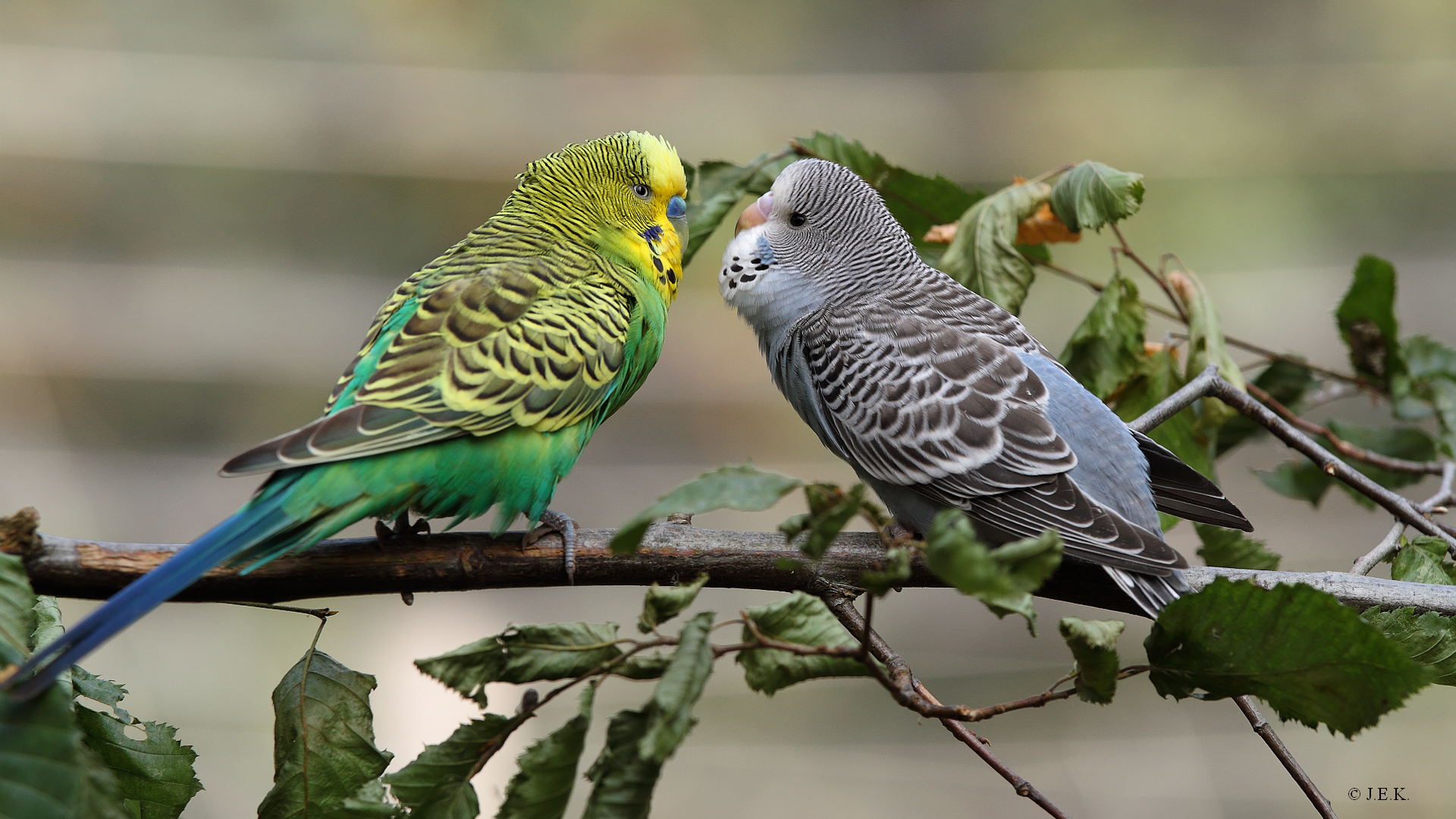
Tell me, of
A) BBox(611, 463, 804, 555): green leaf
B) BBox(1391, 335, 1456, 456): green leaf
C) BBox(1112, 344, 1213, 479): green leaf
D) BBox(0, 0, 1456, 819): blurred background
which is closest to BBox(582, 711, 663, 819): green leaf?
BBox(611, 463, 804, 555): green leaf

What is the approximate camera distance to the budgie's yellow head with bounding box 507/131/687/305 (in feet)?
9.50

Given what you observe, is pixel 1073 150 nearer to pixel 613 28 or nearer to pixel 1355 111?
pixel 1355 111

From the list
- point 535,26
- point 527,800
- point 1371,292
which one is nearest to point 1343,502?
point 1371,292

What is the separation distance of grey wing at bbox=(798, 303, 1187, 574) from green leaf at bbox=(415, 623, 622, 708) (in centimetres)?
110

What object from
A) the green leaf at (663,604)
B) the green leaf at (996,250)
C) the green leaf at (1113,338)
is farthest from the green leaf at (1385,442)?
the green leaf at (663,604)

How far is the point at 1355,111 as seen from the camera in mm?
8211

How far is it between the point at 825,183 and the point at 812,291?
344 millimetres

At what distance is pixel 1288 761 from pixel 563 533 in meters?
1.71

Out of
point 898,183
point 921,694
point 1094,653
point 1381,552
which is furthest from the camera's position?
point 898,183

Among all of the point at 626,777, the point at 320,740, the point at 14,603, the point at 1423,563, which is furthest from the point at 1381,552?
the point at 14,603

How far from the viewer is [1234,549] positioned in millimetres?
2656

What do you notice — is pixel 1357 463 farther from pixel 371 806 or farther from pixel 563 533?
pixel 371 806

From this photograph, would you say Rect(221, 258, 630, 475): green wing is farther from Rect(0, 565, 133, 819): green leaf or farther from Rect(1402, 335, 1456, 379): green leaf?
Rect(1402, 335, 1456, 379): green leaf
